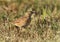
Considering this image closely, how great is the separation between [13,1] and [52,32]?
234cm

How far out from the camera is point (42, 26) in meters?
5.66

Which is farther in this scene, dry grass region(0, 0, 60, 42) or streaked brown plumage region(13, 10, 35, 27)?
streaked brown plumage region(13, 10, 35, 27)

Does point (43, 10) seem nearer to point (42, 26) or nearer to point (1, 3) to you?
point (42, 26)

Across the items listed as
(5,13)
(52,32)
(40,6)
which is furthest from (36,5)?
(52,32)

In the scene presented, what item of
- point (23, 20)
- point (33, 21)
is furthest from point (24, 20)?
point (33, 21)

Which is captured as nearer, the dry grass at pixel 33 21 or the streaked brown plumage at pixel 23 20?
the dry grass at pixel 33 21

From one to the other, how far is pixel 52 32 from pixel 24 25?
71cm

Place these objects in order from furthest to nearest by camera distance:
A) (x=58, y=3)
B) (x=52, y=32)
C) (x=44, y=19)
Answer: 1. (x=58, y=3)
2. (x=44, y=19)
3. (x=52, y=32)

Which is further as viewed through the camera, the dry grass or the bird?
the bird

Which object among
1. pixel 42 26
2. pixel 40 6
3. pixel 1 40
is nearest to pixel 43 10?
pixel 40 6

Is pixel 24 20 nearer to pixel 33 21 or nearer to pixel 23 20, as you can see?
pixel 23 20

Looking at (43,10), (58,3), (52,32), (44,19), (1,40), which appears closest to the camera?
(1,40)

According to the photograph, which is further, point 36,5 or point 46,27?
point 36,5

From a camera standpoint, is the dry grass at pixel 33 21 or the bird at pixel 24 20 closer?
the dry grass at pixel 33 21
